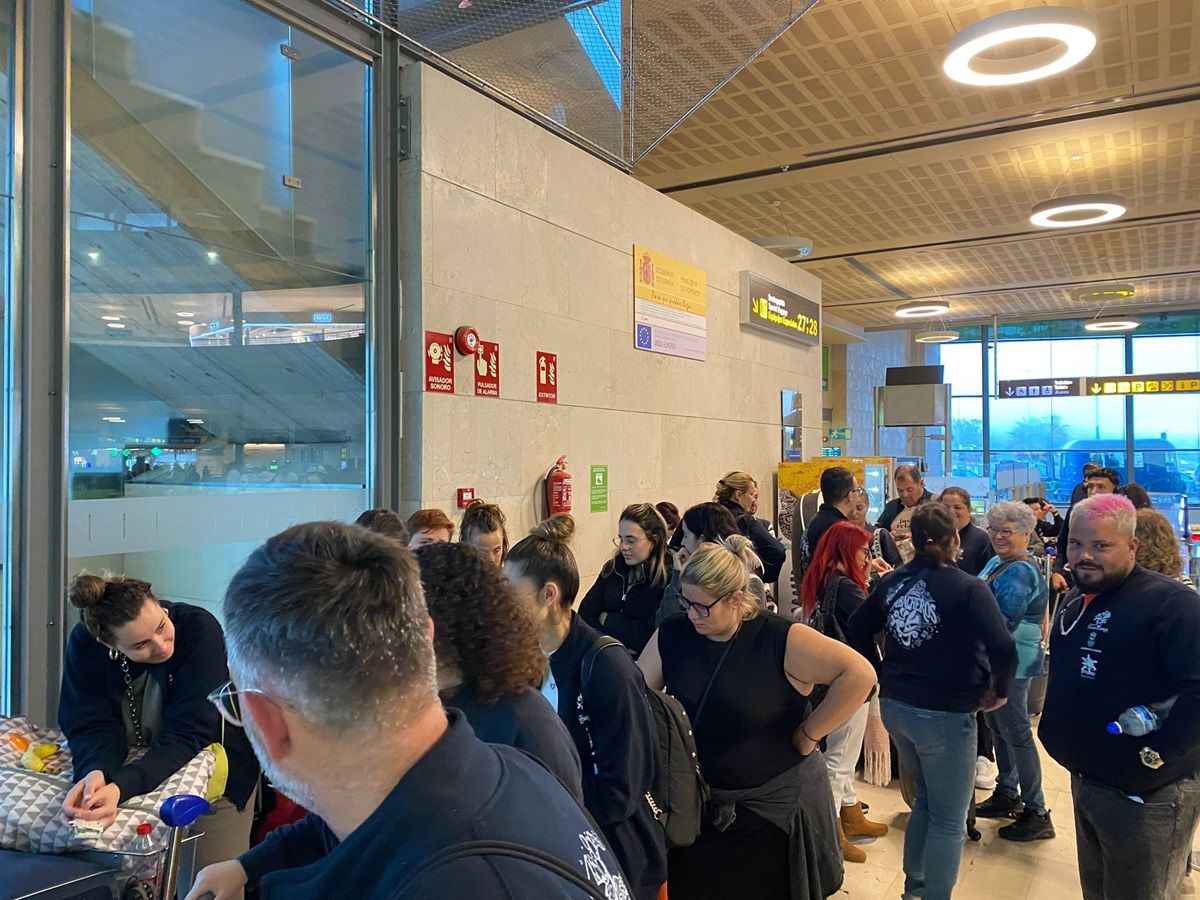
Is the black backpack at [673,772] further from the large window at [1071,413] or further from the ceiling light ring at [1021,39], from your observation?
the large window at [1071,413]

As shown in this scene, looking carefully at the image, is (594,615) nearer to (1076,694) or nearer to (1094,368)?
(1076,694)

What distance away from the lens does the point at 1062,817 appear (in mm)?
4004

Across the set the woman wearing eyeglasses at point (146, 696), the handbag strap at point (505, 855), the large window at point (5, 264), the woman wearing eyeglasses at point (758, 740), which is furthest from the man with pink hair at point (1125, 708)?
the large window at point (5, 264)

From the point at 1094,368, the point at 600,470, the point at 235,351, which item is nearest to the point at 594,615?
the point at 600,470

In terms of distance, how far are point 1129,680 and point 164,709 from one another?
8.83 ft

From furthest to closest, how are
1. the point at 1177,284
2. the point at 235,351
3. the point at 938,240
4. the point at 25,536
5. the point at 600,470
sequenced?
→ the point at 1177,284, the point at 938,240, the point at 600,470, the point at 235,351, the point at 25,536

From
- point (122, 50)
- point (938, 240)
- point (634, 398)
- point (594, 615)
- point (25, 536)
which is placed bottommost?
point (594, 615)

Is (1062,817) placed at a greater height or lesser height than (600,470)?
lesser

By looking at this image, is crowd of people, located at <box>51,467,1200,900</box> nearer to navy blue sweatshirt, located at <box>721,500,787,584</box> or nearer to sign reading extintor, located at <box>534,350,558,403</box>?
navy blue sweatshirt, located at <box>721,500,787,584</box>

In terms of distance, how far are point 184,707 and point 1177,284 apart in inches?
587

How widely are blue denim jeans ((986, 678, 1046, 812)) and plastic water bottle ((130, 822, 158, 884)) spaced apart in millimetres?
3462

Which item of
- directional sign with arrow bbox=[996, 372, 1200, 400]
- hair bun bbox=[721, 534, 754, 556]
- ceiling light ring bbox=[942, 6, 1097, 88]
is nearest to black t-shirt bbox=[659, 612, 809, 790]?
hair bun bbox=[721, 534, 754, 556]

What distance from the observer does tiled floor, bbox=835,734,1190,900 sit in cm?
331

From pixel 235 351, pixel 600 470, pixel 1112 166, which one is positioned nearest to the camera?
pixel 235 351
